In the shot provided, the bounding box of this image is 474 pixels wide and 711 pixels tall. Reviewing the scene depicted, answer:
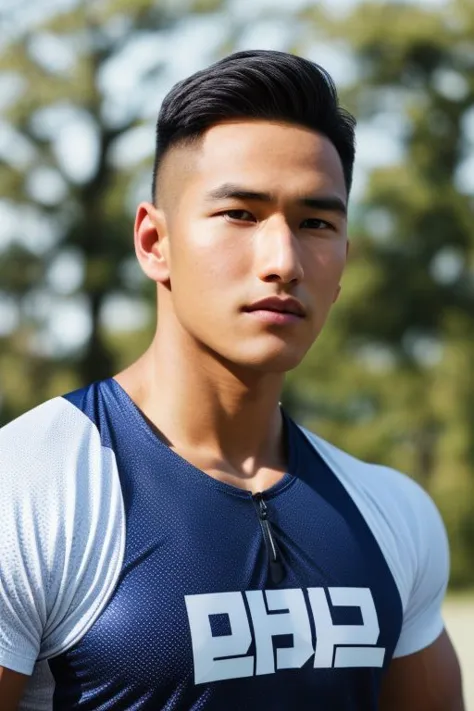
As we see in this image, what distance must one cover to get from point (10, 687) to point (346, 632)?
731mm

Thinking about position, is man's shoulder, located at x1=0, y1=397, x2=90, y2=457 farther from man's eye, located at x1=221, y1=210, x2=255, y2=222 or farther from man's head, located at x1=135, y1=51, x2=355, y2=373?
man's eye, located at x1=221, y1=210, x2=255, y2=222

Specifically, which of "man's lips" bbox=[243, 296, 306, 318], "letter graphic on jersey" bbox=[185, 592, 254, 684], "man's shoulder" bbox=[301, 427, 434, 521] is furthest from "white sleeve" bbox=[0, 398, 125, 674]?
"man's shoulder" bbox=[301, 427, 434, 521]

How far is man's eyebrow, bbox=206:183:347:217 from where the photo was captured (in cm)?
236

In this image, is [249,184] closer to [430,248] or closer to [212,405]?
[212,405]

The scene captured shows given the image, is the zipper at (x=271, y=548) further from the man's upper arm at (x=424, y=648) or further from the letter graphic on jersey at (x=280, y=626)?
the man's upper arm at (x=424, y=648)

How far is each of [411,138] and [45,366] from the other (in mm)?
7272

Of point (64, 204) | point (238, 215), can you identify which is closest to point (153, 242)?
point (238, 215)

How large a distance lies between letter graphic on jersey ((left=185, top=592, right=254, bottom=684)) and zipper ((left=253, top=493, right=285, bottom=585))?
0.12m

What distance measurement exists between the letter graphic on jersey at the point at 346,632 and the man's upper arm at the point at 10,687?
0.62m

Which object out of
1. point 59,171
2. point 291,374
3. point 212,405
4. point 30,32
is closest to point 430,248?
point 291,374

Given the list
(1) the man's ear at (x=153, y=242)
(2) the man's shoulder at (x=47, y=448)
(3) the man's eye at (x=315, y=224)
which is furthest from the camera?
(1) the man's ear at (x=153, y=242)

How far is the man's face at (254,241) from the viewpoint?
236 cm

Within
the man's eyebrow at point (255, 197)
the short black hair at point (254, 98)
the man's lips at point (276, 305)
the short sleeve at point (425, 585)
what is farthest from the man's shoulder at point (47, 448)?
the short sleeve at point (425, 585)

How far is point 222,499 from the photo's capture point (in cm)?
245
